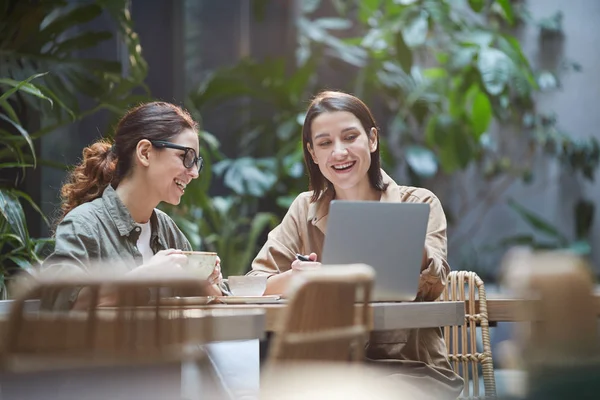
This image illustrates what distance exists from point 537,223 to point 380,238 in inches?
233

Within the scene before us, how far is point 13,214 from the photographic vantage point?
2.76 m

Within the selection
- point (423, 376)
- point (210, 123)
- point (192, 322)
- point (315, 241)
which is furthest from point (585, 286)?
point (210, 123)

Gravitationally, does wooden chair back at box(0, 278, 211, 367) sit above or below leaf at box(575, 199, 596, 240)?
above

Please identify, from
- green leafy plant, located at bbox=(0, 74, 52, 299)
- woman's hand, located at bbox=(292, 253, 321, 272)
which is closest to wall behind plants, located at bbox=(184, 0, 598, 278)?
green leafy plant, located at bbox=(0, 74, 52, 299)

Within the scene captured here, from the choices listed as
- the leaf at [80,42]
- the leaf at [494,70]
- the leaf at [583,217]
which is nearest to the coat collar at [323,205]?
the leaf at [80,42]

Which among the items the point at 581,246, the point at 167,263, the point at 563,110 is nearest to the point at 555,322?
the point at 167,263

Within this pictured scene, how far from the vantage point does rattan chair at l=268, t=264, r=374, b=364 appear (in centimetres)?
132

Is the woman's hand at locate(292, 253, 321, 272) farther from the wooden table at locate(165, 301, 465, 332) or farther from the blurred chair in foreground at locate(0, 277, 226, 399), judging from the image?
the blurred chair in foreground at locate(0, 277, 226, 399)

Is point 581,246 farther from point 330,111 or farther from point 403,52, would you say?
point 330,111

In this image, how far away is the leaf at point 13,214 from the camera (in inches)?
107

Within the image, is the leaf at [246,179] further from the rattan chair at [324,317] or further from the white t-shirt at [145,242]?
the rattan chair at [324,317]

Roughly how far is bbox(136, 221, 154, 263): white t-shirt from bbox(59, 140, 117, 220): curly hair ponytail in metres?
0.15

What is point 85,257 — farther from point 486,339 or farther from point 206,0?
point 206,0

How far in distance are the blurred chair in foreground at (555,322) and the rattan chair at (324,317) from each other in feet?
1.47
